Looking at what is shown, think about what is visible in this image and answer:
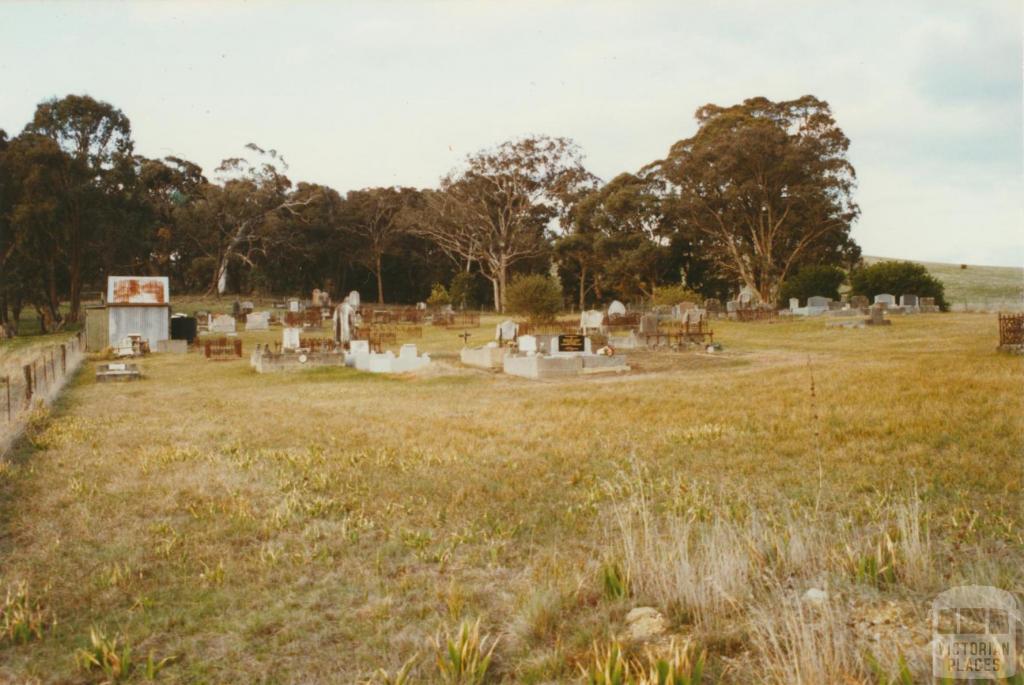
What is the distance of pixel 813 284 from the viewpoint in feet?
145

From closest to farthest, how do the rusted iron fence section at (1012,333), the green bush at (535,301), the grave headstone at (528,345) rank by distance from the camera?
the rusted iron fence section at (1012,333)
the grave headstone at (528,345)
the green bush at (535,301)

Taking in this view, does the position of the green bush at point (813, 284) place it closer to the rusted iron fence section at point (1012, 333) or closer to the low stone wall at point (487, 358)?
the rusted iron fence section at point (1012, 333)

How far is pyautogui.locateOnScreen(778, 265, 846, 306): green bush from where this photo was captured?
44156mm

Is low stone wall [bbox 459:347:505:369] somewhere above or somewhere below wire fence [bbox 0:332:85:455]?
above

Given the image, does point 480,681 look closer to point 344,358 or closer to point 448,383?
point 448,383

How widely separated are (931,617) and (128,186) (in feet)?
180

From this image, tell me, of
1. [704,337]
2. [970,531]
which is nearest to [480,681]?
[970,531]

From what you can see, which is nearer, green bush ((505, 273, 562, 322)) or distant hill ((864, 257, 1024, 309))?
green bush ((505, 273, 562, 322))

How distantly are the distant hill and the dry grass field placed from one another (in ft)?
146

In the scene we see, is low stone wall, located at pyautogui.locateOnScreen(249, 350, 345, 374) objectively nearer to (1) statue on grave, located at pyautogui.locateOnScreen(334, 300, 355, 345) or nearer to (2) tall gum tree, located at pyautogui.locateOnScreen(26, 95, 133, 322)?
(1) statue on grave, located at pyautogui.locateOnScreen(334, 300, 355, 345)

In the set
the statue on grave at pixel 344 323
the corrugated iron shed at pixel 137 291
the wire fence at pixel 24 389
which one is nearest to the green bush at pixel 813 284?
the statue on grave at pixel 344 323

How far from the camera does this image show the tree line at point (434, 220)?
45.3 meters

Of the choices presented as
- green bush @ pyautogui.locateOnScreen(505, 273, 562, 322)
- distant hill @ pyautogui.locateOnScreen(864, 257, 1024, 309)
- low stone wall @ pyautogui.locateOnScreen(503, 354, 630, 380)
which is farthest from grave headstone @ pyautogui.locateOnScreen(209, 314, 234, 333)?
distant hill @ pyautogui.locateOnScreen(864, 257, 1024, 309)

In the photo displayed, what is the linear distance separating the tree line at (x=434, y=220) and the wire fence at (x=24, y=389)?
20.8 meters
